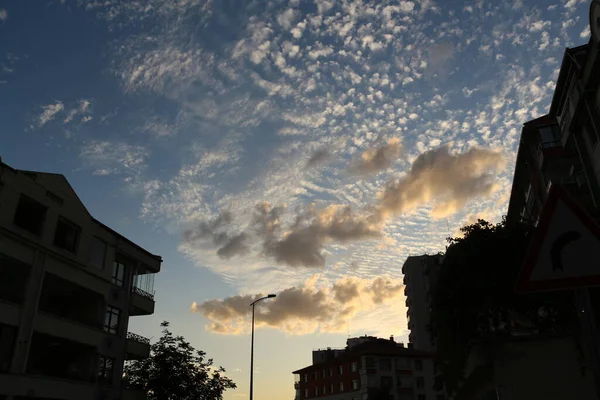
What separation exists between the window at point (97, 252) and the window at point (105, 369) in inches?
227

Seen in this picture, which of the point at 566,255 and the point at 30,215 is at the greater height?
the point at 30,215

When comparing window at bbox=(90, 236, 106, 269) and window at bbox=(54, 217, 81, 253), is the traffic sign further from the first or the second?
window at bbox=(90, 236, 106, 269)

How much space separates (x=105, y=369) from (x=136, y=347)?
107 inches

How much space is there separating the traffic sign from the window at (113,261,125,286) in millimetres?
33815

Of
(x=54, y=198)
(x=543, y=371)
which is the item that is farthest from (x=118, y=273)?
(x=543, y=371)

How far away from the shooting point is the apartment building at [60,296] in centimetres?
2527

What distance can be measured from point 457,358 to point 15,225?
858 inches

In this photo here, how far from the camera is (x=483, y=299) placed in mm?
22016

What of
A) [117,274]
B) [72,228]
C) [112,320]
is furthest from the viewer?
[117,274]

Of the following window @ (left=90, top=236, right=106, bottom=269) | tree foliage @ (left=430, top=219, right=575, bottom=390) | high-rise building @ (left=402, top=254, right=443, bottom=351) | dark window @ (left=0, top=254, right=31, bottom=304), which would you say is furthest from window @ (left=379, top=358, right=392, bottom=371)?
dark window @ (left=0, top=254, right=31, bottom=304)

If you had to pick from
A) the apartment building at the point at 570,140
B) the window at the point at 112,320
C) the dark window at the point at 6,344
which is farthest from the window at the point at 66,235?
the apartment building at the point at 570,140

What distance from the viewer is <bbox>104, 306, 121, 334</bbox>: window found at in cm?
3275

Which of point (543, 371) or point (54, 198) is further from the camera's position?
point (54, 198)

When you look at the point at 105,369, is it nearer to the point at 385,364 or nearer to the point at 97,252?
the point at 97,252
